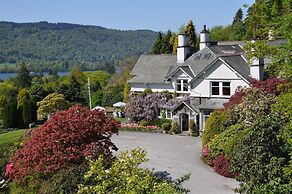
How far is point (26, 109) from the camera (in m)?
46.9

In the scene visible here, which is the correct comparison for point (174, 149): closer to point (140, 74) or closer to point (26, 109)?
point (140, 74)

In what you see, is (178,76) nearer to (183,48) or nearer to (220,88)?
(183,48)

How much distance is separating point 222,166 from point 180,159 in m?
3.68

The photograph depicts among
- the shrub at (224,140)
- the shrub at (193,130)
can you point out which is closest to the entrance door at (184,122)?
the shrub at (193,130)

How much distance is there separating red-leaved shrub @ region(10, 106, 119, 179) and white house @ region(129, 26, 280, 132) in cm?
1479

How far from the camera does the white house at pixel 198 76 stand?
3322 centimetres

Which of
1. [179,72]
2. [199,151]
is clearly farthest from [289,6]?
[179,72]

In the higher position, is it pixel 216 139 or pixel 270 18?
pixel 270 18

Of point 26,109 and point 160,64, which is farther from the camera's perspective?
point 26,109

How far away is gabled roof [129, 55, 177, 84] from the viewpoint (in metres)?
41.2

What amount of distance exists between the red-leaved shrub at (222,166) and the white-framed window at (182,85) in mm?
14890

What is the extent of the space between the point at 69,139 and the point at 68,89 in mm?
40617

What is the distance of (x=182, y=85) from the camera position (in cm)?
3872

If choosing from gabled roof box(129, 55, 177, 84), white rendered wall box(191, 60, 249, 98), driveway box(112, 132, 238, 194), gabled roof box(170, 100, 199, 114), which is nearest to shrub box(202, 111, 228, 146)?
driveway box(112, 132, 238, 194)
